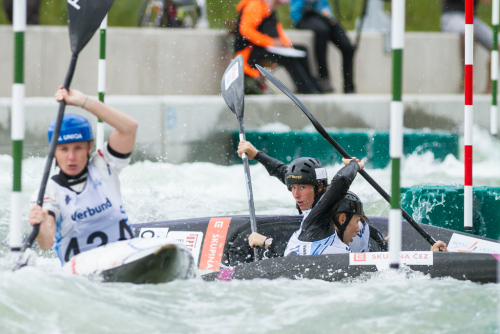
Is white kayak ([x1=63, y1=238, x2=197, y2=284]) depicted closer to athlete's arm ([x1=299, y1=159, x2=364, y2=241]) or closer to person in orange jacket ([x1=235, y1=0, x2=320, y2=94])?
athlete's arm ([x1=299, y1=159, x2=364, y2=241])

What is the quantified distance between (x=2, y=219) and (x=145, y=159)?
97.5 inches

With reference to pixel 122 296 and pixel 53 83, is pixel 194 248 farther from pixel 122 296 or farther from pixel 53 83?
pixel 53 83

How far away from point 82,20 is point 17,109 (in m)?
0.68

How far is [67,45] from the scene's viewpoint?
7.64 metres

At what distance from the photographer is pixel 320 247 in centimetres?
370

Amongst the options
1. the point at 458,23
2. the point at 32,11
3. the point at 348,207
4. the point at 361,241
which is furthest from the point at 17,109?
the point at 458,23

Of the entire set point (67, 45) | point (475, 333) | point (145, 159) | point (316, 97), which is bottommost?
point (475, 333)

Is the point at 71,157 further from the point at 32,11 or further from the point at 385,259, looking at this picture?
the point at 32,11

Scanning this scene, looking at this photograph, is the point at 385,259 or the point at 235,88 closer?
the point at 385,259

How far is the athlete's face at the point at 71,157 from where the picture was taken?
294 cm

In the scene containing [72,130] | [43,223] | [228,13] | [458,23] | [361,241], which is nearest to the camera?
[43,223]

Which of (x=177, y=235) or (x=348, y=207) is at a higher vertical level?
(x=348, y=207)

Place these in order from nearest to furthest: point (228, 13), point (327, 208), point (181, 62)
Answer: point (327, 208), point (181, 62), point (228, 13)

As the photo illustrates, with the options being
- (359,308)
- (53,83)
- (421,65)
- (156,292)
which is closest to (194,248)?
(156,292)
